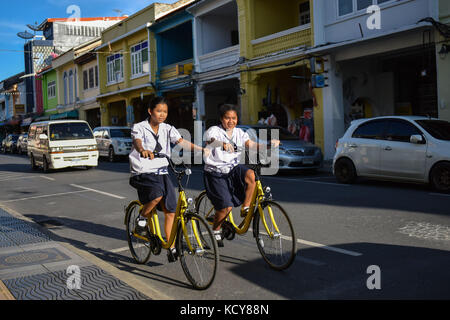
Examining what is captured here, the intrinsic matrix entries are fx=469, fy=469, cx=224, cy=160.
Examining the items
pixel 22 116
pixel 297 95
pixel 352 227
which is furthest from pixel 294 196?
pixel 22 116

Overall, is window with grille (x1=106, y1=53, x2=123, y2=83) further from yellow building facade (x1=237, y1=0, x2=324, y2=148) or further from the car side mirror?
the car side mirror

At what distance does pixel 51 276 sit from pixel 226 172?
2.04 metres

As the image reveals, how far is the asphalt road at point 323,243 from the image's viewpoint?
4.24 m

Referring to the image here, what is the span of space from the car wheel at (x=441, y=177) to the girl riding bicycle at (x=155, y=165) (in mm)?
6516

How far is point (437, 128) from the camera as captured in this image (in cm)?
1002

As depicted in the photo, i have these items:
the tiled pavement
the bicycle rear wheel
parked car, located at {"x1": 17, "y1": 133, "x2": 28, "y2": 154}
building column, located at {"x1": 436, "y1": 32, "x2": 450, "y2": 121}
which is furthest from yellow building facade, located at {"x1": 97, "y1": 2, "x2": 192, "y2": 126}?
the bicycle rear wheel

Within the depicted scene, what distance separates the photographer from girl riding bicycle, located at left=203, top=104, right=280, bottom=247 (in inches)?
193

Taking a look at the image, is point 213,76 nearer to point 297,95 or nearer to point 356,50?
point 297,95

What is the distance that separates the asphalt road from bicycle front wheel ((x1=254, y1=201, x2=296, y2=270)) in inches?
5.3

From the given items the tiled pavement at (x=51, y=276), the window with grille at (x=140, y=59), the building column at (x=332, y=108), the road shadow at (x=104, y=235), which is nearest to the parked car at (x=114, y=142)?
the window with grille at (x=140, y=59)

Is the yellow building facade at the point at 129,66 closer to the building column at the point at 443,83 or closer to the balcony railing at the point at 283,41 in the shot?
the balcony railing at the point at 283,41

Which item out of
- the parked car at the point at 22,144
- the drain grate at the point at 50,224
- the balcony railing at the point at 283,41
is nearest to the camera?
the drain grate at the point at 50,224

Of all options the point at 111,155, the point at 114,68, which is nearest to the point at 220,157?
the point at 111,155

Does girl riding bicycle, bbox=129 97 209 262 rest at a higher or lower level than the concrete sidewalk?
higher
